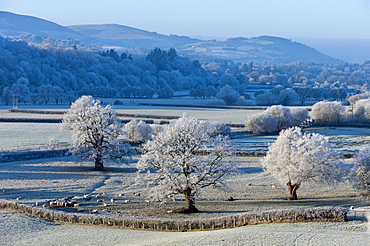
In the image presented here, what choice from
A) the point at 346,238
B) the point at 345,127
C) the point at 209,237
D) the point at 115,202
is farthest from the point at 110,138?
the point at 345,127

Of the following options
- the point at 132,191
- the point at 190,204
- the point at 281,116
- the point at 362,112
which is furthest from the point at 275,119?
the point at 190,204

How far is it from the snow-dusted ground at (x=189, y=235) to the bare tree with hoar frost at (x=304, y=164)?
32.5 feet

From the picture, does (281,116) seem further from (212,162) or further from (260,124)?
(212,162)

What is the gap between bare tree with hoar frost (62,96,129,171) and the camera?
49.8 m

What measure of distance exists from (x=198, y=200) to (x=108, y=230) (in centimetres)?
994

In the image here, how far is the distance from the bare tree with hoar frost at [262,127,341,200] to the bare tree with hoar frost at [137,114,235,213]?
14.6 ft

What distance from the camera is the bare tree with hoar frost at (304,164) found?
3681 cm

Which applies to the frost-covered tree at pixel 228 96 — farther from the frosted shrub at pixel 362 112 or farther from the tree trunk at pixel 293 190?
the tree trunk at pixel 293 190

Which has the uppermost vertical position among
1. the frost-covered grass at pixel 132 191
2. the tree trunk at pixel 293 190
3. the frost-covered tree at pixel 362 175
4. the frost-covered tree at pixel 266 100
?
the frost-covered tree at pixel 266 100

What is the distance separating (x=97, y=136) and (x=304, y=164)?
847 inches

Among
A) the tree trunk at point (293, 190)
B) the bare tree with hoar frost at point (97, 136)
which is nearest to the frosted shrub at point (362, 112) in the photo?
the bare tree with hoar frost at point (97, 136)

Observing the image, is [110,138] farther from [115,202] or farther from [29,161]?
[115,202]

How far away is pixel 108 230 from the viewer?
93.0ft

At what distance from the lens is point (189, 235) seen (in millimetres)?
26188
